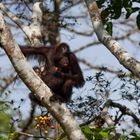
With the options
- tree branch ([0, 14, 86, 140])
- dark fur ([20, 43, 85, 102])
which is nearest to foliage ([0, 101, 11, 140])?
dark fur ([20, 43, 85, 102])

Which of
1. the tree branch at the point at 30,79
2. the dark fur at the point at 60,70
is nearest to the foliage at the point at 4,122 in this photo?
the dark fur at the point at 60,70

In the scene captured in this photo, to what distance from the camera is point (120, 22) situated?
1208cm

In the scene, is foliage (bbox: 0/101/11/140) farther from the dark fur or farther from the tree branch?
the tree branch

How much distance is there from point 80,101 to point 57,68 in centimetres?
66

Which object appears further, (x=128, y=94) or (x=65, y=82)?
(x=128, y=94)

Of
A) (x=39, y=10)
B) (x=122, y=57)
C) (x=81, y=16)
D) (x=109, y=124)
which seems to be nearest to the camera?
(x=122, y=57)

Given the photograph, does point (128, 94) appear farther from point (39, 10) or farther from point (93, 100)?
point (39, 10)

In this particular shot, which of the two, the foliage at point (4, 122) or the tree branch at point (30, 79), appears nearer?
the tree branch at point (30, 79)

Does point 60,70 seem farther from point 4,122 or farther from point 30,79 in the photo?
point 30,79

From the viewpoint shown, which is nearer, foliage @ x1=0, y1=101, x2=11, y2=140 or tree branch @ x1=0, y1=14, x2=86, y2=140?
tree branch @ x1=0, y1=14, x2=86, y2=140

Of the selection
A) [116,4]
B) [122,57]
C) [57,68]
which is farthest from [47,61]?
[122,57]

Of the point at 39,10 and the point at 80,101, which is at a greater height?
the point at 39,10

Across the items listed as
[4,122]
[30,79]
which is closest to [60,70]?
Result: [4,122]

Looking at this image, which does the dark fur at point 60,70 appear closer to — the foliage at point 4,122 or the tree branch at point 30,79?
the foliage at point 4,122
